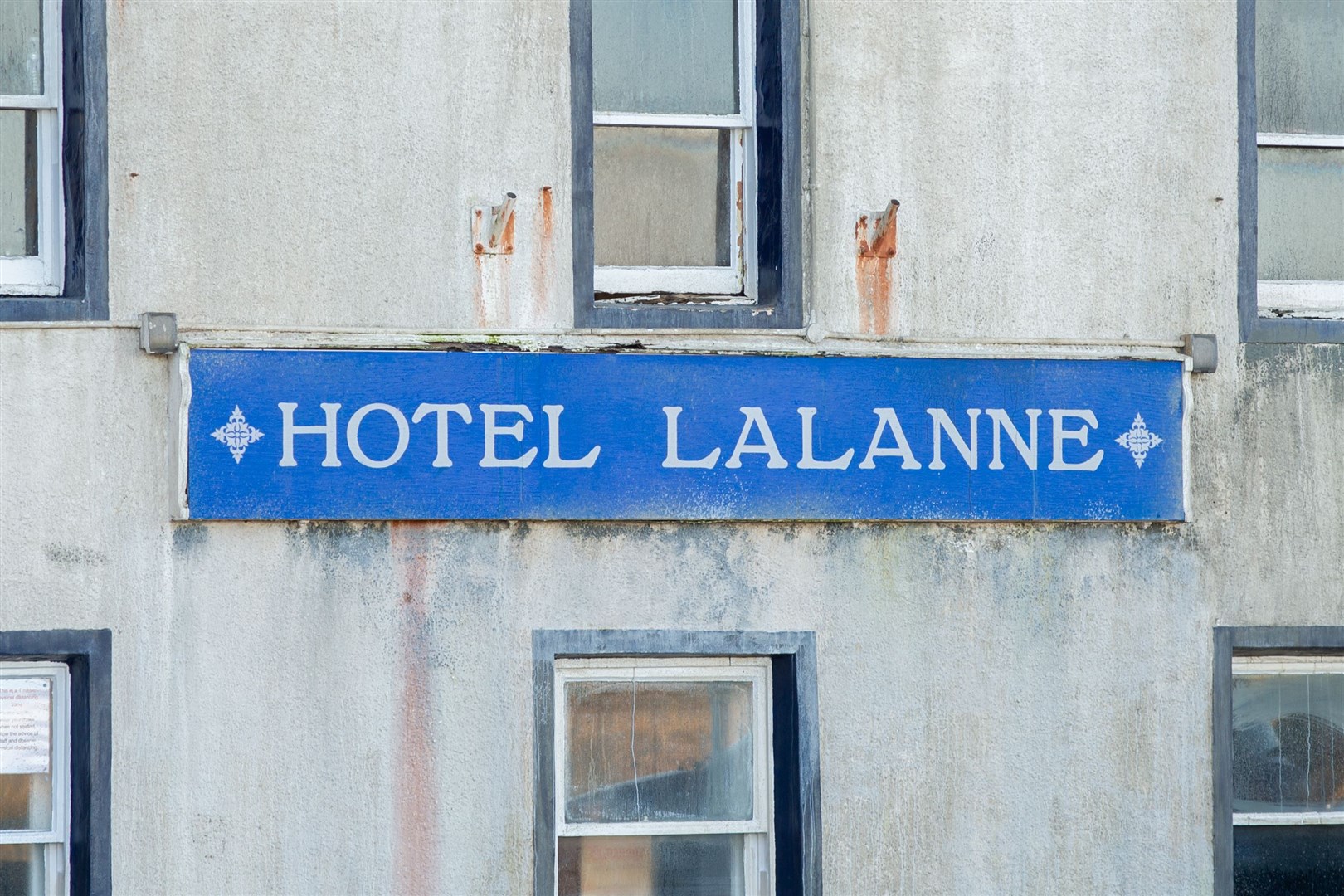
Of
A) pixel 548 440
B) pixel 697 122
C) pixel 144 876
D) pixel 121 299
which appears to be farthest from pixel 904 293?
pixel 144 876

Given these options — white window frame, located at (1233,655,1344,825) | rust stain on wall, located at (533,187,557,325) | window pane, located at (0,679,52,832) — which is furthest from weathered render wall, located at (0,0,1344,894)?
window pane, located at (0,679,52,832)

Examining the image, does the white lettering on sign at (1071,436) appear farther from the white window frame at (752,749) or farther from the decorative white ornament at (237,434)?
the decorative white ornament at (237,434)

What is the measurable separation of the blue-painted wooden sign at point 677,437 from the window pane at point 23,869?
1.35m

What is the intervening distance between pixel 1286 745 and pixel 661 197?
3.25 metres

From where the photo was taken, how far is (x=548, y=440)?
21.7 feet

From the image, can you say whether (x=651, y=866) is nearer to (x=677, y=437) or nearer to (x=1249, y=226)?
(x=677, y=437)

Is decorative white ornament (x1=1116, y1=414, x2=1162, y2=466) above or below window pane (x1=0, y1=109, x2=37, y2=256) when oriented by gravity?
below

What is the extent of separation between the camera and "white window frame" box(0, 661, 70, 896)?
643 cm

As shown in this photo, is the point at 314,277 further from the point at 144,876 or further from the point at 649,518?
the point at 144,876

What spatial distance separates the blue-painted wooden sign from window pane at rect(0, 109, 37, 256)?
2.81 feet

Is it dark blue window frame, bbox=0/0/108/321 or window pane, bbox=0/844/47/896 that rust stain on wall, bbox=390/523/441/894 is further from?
dark blue window frame, bbox=0/0/108/321

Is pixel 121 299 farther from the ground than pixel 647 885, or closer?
farther from the ground

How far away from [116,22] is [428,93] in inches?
44.2

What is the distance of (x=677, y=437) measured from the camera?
6.72m
